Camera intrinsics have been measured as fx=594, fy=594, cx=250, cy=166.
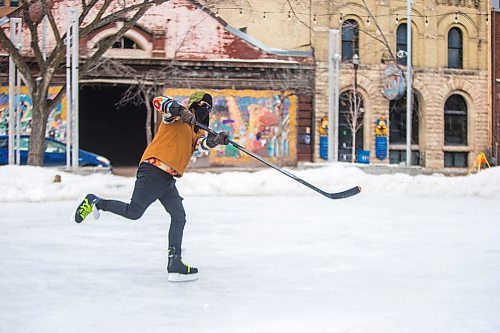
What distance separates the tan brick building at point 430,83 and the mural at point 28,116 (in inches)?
309

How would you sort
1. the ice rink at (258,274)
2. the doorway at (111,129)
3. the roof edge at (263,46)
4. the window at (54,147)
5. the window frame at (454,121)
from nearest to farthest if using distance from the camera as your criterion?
the ice rink at (258,274) < the window at (54,147) < the roof edge at (263,46) < the window frame at (454,121) < the doorway at (111,129)

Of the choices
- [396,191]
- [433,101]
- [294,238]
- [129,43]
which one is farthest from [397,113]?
[294,238]

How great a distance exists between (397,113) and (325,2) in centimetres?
1823

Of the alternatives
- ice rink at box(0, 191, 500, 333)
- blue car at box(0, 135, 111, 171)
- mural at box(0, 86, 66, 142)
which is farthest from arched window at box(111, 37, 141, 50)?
ice rink at box(0, 191, 500, 333)

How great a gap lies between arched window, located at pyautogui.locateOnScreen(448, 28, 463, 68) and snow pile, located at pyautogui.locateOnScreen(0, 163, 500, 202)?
17308mm

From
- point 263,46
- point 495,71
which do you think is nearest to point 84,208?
point 263,46

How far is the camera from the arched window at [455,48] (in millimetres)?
28344

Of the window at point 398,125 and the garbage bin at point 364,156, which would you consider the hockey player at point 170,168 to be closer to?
the garbage bin at point 364,156

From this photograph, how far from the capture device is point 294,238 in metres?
6.38

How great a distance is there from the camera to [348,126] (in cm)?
2692

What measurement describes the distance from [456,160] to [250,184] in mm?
19444

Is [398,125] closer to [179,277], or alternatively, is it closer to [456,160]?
[456,160]

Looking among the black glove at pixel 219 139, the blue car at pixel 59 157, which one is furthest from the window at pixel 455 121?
the black glove at pixel 219 139

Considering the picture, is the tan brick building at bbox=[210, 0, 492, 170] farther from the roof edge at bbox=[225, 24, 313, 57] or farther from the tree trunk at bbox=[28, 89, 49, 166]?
the tree trunk at bbox=[28, 89, 49, 166]
